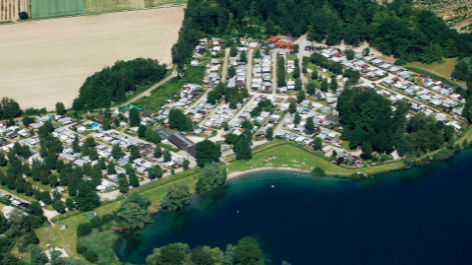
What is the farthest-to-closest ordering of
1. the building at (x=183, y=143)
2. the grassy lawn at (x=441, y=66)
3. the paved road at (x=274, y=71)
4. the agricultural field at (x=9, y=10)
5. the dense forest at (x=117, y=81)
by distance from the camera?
the agricultural field at (x=9, y=10) < the grassy lawn at (x=441, y=66) < the paved road at (x=274, y=71) < the dense forest at (x=117, y=81) < the building at (x=183, y=143)

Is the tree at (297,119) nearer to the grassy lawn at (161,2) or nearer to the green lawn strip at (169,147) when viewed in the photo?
the green lawn strip at (169,147)

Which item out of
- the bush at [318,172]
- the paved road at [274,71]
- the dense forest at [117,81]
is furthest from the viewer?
the paved road at [274,71]

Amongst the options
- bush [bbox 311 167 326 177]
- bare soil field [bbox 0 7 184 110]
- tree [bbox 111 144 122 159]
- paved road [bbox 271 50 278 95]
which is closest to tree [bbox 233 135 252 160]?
bush [bbox 311 167 326 177]

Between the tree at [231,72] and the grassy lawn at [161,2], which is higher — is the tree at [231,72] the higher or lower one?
the lower one

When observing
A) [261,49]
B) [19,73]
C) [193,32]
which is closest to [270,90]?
[261,49]

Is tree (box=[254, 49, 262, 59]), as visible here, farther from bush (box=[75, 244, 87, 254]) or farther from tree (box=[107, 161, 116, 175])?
bush (box=[75, 244, 87, 254])

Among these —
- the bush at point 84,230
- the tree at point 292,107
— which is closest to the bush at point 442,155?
the tree at point 292,107

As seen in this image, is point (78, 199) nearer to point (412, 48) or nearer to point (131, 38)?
point (131, 38)
